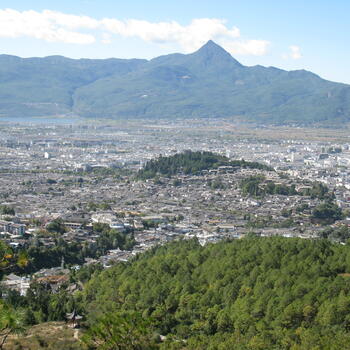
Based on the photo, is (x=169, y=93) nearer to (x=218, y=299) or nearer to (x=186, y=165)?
(x=186, y=165)

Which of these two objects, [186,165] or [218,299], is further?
[186,165]

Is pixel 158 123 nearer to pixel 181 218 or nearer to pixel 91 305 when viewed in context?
pixel 181 218

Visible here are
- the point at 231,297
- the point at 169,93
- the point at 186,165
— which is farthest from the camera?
the point at 169,93

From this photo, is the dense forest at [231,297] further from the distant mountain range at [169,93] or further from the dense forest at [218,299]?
the distant mountain range at [169,93]

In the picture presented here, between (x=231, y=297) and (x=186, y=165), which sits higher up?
(x=186, y=165)

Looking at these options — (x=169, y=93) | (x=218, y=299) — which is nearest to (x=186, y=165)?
(x=218, y=299)

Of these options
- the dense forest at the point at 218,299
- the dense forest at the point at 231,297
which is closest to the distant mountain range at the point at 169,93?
the dense forest at the point at 231,297

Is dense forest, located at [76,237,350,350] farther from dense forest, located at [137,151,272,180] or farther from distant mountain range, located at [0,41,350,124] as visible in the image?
distant mountain range, located at [0,41,350,124]
